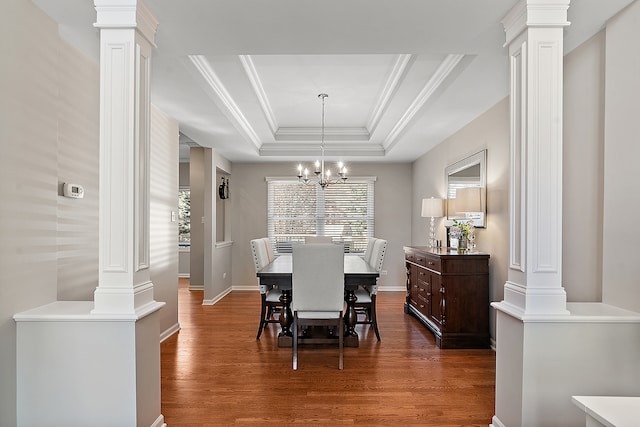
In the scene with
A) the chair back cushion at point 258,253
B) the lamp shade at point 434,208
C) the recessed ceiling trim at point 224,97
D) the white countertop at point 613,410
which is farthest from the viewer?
the lamp shade at point 434,208

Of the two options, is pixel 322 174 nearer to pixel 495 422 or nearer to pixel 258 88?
pixel 258 88

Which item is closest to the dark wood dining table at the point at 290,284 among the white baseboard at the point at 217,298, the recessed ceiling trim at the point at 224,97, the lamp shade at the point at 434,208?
the lamp shade at the point at 434,208

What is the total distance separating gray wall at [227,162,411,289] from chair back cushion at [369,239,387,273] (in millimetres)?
2552

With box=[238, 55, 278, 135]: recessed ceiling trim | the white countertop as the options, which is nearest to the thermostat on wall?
box=[238, 55, 278, 135]: recessed ceiling trim

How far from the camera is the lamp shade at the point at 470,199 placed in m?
3.93

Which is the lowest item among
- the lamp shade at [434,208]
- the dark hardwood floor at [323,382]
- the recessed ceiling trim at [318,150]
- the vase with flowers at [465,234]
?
the dark hardwood floor at [323,382]

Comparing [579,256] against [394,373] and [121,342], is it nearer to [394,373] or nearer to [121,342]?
[394,373]

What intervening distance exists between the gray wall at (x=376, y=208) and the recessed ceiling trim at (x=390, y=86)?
5.89 feet

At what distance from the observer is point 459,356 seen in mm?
3520

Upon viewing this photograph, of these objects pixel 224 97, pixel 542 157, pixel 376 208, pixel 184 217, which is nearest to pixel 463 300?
pixel 542 157

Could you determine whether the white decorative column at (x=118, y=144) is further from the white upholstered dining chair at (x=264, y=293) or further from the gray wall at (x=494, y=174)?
the gray wall at (x=494, y=174)

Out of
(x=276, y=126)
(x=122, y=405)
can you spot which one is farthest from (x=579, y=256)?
(x=276, y=126)

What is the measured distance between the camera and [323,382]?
2932 millimetres

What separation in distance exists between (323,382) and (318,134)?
159 inches
